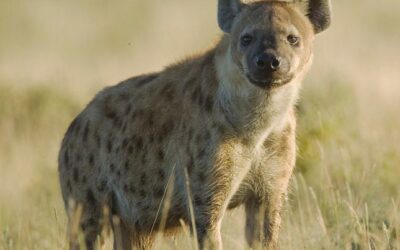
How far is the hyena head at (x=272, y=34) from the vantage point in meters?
6.17

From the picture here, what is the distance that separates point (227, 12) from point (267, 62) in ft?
2.18

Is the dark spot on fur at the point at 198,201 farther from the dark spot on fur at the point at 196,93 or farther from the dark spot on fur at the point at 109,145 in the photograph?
the dark spot on fur at the point at 109,145

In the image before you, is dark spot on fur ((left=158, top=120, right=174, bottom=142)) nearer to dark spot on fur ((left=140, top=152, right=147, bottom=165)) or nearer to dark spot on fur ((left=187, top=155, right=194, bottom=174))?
dark spot on fur ((left=140, top=152, right=147, bottom=165))

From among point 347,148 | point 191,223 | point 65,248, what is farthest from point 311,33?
point 347,148

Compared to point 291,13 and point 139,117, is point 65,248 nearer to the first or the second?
point 139,117

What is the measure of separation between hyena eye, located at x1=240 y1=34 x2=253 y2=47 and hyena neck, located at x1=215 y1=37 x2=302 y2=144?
0.33 feet

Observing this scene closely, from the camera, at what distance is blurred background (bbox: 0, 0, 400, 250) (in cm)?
731

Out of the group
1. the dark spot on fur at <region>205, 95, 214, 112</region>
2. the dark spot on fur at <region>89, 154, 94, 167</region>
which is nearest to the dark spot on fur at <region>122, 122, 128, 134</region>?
the dark spot on fur at <region>89, 154, 94, 167</region>

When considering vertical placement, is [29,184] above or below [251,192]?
below

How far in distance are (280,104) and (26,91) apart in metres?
6.12

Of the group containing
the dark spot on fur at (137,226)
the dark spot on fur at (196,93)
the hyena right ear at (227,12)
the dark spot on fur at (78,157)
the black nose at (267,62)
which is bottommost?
the dark spot on fur at (137,226)

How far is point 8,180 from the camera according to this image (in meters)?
9.55

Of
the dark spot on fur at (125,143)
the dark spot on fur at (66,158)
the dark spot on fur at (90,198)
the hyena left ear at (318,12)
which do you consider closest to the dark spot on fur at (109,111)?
the dark spot on fur at (125,143)

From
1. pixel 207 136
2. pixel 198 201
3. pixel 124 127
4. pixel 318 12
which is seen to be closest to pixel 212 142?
pixel 207 136
